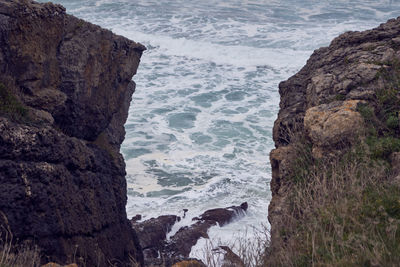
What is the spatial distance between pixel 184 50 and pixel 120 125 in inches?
771

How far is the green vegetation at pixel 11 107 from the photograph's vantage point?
6.07 meters

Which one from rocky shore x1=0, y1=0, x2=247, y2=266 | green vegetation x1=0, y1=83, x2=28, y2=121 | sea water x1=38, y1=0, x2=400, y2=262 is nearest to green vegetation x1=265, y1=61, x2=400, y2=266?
sea water x1=38, y1=0, x2=400, y2=262

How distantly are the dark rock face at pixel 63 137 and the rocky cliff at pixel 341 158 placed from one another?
2.38 metres

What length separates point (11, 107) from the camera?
619cm

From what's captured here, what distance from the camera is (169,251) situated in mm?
9734

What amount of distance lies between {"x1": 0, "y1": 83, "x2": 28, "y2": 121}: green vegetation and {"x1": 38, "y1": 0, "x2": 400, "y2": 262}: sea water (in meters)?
3.12

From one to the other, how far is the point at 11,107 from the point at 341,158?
169 inches

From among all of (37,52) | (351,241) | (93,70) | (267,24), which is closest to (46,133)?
(37,52)

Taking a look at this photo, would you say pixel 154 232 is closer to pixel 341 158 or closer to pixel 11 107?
pixel 11 107

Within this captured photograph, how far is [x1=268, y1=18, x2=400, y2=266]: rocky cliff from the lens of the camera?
375cm

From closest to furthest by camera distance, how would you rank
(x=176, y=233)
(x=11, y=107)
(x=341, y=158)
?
(x=341, y=158), (x=11, y=107), (x=176, y=233)

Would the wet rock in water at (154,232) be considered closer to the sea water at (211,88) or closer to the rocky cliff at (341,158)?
the sea water at (211,88)

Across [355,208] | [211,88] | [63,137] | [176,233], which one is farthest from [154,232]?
[211,88]

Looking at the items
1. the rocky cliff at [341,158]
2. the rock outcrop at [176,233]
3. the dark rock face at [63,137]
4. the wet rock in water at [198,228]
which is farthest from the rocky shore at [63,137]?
the rocky cliff at [341,158]
